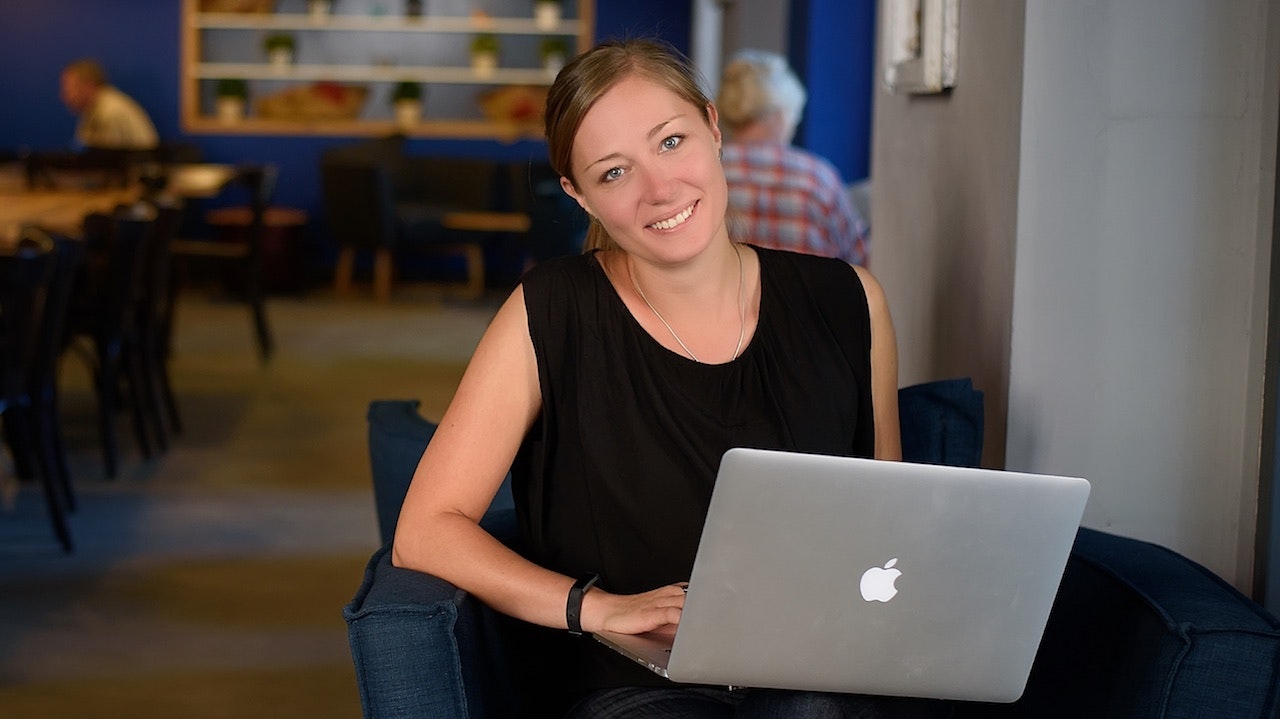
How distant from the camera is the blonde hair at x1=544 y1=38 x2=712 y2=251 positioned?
195 centimetres

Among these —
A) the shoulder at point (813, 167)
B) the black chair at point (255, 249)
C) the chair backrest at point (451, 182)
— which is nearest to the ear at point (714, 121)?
the shoulder at point (813, 167)

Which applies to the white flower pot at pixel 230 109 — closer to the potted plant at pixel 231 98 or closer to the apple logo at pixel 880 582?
the potted plant at pixel 231 98

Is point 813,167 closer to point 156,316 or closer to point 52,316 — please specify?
point 52,316

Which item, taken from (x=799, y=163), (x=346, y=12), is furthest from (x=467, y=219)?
(x=799, y=163)

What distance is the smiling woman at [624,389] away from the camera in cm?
191

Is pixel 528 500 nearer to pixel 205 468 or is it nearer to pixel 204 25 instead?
pixel 205 468

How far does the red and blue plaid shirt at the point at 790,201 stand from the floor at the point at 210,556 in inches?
60.5

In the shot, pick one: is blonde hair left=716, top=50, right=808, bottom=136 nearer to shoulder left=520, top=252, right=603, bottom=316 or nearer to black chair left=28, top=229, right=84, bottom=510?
black chair left=28, top=229, right=84, bottom=510

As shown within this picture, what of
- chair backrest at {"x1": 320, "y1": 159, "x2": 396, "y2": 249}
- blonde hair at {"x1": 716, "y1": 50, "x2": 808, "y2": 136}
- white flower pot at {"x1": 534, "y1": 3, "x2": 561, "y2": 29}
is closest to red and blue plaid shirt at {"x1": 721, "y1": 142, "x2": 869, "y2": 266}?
blonde hair at {"x1": 716, "y1": 50, "x2": 808, "y2": 136}

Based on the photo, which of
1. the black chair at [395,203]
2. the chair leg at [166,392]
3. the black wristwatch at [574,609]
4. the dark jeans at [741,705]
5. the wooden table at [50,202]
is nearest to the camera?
the dark jeans at [741,705]

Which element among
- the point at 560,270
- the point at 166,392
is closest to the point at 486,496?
the point at 560,270

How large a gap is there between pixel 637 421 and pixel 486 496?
0.21 metres

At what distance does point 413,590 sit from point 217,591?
8.47 ft

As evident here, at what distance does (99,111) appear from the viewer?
35.0ft
